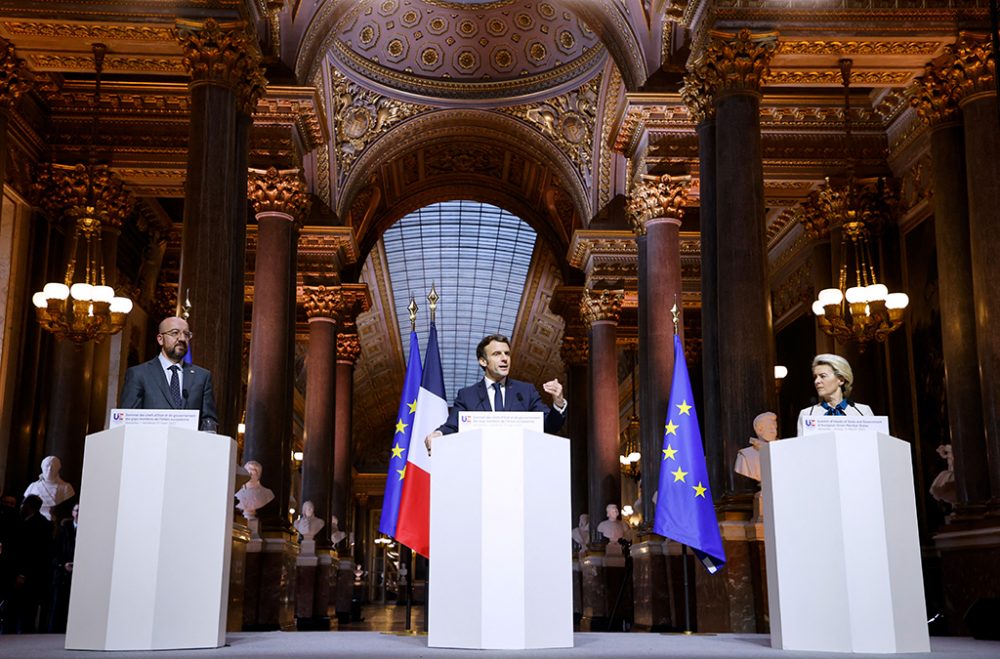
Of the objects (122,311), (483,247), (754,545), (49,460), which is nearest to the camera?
(754,545)

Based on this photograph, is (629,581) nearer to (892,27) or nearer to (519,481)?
(892,27)

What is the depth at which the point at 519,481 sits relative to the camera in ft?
16.7

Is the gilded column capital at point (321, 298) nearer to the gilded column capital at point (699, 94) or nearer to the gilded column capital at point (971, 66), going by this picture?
the gilded column capital at point (699, 94)

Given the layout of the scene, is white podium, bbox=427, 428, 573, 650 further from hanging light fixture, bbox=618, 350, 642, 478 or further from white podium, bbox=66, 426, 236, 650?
hanging light fixture, bbox=618, 350, 642, 478

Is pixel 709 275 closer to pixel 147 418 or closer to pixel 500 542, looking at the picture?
pixel 500 542

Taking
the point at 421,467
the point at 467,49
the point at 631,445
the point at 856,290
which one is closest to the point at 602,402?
the point at 467,49

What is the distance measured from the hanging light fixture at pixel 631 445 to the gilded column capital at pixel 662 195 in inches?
415

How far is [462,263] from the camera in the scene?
33781 millimetres

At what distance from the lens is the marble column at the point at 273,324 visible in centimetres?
1404

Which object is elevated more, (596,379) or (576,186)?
(576,186)

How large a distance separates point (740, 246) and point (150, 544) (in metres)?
6.66

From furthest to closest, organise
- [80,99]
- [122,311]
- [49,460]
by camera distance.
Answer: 1. [80,99]
2. [122,311]
3. [49,460]

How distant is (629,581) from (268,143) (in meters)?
9.99

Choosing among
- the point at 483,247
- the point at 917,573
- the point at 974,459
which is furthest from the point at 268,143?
the point at 483,247
